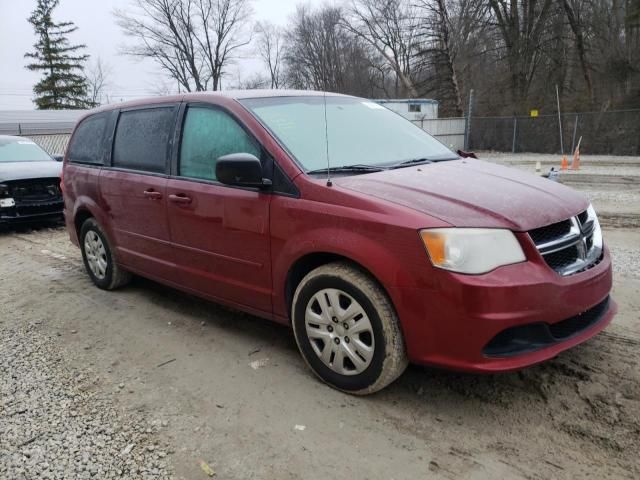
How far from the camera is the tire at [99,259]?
497cm

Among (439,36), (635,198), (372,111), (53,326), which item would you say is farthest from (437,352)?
(439,36)

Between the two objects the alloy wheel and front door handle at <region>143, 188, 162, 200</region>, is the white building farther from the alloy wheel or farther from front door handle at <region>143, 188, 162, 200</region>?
the alloy wheel

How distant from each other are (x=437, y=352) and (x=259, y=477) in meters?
1.05

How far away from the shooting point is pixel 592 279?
276 centimetres

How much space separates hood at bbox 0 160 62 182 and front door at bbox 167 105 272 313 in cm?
630

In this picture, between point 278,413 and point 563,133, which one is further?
point 563,133

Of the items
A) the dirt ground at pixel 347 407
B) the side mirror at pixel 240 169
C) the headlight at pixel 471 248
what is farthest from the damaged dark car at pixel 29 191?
the headlight at pixel 471 248

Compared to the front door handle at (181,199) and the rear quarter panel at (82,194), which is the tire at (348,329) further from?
the rear quarter panel at (82,194)

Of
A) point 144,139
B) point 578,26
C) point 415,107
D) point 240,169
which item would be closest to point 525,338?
point 240,169

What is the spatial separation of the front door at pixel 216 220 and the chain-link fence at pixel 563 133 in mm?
22873

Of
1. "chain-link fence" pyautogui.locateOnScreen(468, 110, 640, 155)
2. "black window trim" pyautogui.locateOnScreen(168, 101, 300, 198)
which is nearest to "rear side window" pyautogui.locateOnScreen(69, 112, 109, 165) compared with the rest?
"black window trim" pyautogui.locateOnScreen(168, 101, 300, 198)

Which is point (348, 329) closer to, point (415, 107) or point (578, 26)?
point (415, 107)

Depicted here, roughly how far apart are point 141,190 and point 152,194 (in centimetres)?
18

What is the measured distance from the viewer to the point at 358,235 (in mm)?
2764
